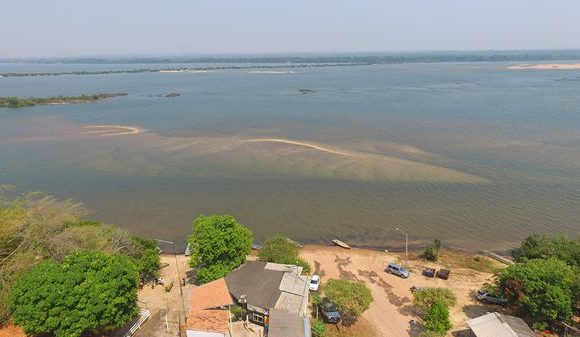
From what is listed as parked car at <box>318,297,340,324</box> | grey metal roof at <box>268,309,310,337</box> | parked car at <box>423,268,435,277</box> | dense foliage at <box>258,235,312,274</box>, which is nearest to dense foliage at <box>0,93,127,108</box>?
dense foliage at <box>258,235,312,274</box>

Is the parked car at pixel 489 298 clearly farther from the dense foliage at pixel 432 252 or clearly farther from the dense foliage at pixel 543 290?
the dense foliage at pixel 432 252

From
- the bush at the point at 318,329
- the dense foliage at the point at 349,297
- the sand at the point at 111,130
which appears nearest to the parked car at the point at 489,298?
the dense foliage at the point at 349,297

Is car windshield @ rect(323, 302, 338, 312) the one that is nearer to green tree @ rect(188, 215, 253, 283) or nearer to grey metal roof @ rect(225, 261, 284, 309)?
grey metal roof @ rect(225, 261, 284, 309)

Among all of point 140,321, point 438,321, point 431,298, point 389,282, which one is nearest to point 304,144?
point 389,282

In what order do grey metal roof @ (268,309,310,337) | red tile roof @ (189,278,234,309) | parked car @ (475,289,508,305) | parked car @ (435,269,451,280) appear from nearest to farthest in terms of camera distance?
grey metal roof @ (268,309,310,337), red tile roof @ (189,278,234,309), parked car @ (475,289,508,305), parked car @ (435,269,451,280)

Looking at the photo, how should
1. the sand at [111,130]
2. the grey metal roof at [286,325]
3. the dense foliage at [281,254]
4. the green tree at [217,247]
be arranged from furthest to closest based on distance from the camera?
the sand at [111,130] → the dense foliage at [281,254] → the green tree at [217,247] → the grey metal roof at [286,325]

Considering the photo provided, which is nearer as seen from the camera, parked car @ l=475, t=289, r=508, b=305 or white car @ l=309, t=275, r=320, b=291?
parked car @ l=475, t=289, r=508, b=305

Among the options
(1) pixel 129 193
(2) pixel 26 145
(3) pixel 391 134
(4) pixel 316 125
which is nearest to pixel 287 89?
(4) pixel 316 125
